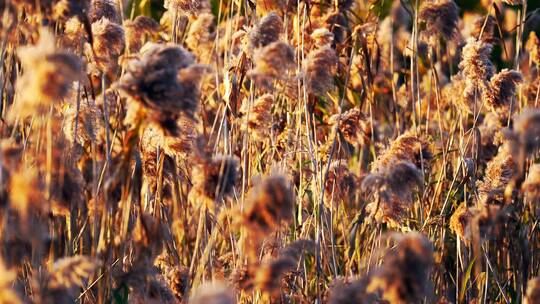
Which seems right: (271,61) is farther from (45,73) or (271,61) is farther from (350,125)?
(350,125)

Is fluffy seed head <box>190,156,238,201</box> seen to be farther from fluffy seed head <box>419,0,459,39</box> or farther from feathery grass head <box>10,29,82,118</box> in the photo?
fluffy seed head <box>419,0,459,39</box>

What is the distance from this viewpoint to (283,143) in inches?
109

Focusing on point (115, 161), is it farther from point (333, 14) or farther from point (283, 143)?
point (333, 14)

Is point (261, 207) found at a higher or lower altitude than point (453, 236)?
higher

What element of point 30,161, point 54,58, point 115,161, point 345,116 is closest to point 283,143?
point 345,116

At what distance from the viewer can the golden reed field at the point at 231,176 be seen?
60.5 inches

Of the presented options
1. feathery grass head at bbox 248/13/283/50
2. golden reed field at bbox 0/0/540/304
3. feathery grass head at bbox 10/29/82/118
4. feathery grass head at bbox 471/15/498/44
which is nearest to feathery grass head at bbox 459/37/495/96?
golden reed field at bbox 0/0/540/304

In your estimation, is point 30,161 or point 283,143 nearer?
point 30,161

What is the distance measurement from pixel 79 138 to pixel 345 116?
779mm

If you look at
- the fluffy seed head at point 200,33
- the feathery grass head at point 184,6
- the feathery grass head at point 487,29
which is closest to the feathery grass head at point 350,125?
the feathery grass head at point 184,6

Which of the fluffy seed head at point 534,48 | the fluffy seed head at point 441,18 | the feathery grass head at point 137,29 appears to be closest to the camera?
the fluffy seed head at point 441,18

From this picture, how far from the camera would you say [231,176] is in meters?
1.76

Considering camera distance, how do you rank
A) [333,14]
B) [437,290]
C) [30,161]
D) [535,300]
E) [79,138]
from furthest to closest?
[333,14], [437,290], [79,138], [30,161], [535,300]

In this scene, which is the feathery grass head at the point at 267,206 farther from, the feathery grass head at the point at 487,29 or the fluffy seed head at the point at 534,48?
the fluffy seed head at the point at 534,48
